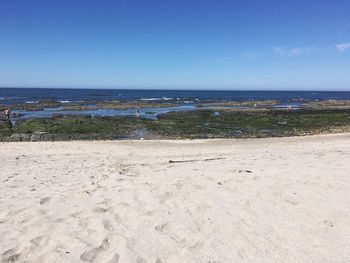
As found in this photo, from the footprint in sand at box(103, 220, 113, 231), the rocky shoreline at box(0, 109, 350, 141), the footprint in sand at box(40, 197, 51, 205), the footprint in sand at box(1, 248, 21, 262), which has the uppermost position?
the footprint in sand at box(1, 248, 21, 262)

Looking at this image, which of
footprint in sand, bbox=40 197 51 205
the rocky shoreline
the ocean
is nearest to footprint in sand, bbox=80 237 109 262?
footprint in sand, bbox=40 197 51 205

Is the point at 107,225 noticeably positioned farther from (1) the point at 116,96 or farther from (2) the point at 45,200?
(1) the point at 116,96

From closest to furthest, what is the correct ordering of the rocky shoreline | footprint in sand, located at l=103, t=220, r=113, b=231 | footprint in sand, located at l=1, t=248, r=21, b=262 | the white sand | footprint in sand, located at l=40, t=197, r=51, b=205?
footprint in sand, located at l=1, t=248, r=21, b=262 → the white sand → footprint in sand, located at l=103, t=220, r=113, b=231 → footprint in sand, located at l=40, t=197, r=51, b=205 → the rocky shoreline

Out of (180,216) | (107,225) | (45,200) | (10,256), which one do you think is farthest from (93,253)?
(45,200)

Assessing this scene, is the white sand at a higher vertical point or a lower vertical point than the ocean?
higher

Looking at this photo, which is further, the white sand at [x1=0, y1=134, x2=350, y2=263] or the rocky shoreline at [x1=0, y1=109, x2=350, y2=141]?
the rocky shoreline at [x1=0, y1=109, x2=350, y2=141]

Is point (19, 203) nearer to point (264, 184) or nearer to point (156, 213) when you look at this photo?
point (156, 213)

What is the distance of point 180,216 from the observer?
194 inches

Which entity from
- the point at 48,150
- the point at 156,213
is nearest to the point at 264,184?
the point at 156,213

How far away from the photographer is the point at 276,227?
4.55 m

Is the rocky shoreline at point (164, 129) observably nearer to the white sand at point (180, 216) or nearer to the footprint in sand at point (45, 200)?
the white sand at point (180, 216)

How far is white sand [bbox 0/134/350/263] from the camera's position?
3.92 meters

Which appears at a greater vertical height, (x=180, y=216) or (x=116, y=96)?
(x=180, y=216)

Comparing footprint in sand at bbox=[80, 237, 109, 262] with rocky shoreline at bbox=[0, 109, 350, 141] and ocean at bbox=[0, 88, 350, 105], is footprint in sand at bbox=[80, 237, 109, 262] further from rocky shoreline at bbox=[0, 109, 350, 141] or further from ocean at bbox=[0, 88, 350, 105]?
ocean at bbox=[0, 88, 350, 105]
